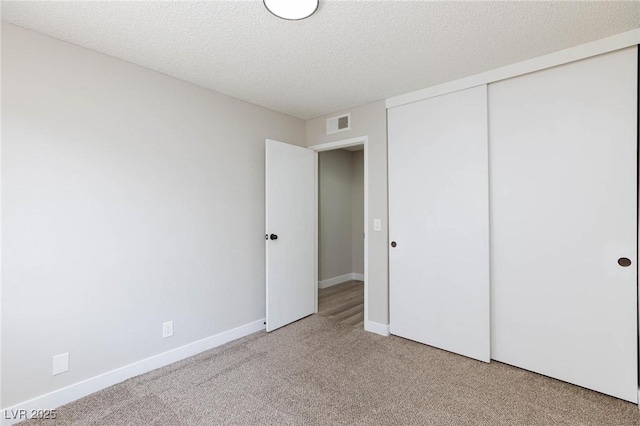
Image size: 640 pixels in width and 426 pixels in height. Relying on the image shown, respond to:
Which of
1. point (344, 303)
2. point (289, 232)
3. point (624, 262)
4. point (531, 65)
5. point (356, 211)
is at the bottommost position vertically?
point (344, 303)

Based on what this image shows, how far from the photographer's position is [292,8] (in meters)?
1.67

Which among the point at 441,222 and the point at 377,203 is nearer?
the point at 441,222

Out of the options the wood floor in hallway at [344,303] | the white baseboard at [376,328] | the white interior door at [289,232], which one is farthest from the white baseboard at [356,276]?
the white baseboard at [376,328]

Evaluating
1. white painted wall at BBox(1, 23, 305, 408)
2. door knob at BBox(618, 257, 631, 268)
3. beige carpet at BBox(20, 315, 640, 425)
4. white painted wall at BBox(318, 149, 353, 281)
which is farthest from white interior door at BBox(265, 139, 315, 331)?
door knob at BBox(618, 257, 631, 268)

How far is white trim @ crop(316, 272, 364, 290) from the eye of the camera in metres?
5.15

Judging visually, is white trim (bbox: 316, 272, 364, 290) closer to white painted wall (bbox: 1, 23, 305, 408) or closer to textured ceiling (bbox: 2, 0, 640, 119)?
white painted wall (bbox: 1, 23, 305, 408)

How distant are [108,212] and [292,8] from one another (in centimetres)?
187

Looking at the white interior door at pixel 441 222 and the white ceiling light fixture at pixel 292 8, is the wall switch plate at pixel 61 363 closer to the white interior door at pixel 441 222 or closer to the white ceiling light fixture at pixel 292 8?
the white ceiling light fixture at pixel 292 8

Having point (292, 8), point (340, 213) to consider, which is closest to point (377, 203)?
point (292, 8)

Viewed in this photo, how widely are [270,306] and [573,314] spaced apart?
2.58m

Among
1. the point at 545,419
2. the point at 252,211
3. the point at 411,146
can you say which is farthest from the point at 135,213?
the point at 545,419

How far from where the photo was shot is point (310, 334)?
3.14 m

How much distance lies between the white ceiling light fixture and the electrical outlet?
2450mm

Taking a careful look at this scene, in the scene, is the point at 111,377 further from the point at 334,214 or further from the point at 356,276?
the point at 356,276
